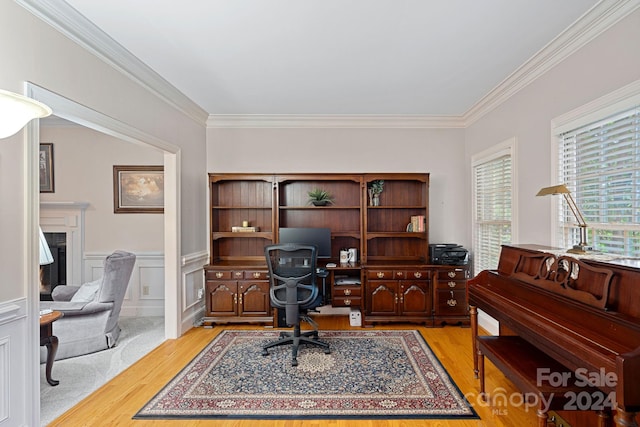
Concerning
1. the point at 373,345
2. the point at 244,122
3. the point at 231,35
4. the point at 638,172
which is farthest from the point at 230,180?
the point at 638,172

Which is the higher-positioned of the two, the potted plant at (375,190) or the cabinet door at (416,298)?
the potted plant at (375,190)

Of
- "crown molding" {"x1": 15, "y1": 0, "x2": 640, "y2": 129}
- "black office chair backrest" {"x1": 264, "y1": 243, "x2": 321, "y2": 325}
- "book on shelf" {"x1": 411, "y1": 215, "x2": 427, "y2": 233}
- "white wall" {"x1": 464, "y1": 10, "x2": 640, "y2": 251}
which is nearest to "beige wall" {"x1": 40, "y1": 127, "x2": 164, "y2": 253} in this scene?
"crown molding" {"x1": 15, "y1": 0, "x2": 640, "y2": 129}

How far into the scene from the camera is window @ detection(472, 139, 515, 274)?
344 cm

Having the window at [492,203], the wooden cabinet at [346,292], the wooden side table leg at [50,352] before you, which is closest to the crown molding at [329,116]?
the window at [492,203]

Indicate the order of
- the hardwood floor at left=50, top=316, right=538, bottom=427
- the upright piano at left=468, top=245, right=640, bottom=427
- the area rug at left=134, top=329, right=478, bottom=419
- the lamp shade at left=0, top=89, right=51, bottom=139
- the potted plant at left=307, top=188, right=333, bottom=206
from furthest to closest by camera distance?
the potted plant at left=307, top=188, right=333, bottom=206
the area rug at left=134, top=329, right=478, bottom=419
the hardwood floor at left=50, top=316, right=538, bottom=427
the lamp shade at left=0, top=89, right=51, bottom=139
the upright piano at left=468, top=245, right=640, bottom=427

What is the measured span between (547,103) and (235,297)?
12.6 feet

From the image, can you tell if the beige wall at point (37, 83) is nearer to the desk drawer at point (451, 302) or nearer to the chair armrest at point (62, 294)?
the chair armrest at point (62, 294)

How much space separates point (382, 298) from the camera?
393 cm

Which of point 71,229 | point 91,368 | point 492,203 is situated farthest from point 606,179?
point 71,229

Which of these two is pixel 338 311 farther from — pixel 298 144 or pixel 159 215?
pixel 159 215

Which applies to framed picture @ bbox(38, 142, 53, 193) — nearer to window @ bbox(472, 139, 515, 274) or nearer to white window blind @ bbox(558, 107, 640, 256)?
window @ bbox(472, 139, 515, 274)

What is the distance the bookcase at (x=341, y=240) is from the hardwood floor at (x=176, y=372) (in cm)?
48

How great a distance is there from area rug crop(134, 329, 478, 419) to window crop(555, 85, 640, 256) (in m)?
1.53

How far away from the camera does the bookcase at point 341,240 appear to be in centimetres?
393
